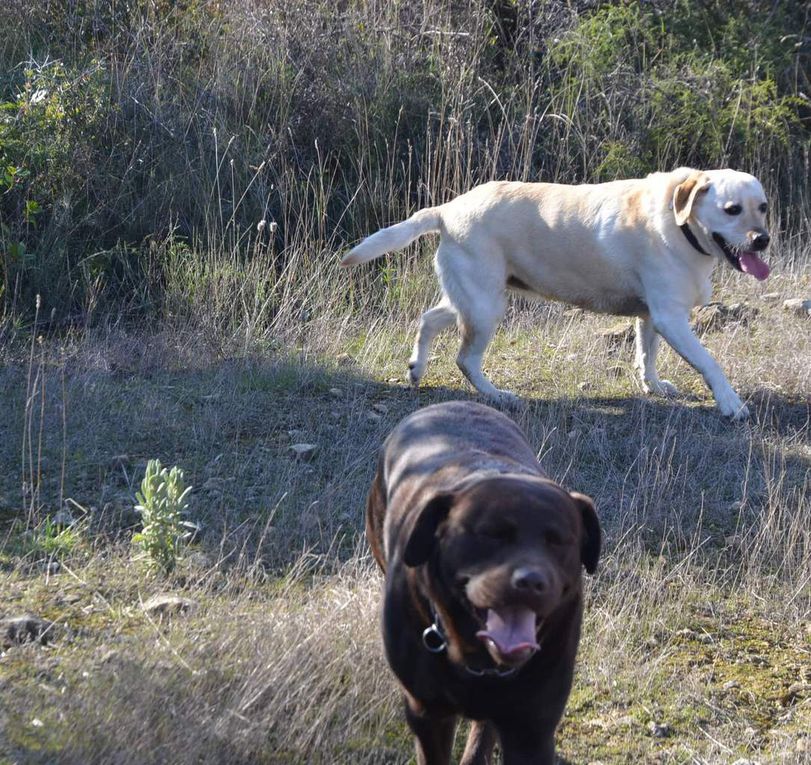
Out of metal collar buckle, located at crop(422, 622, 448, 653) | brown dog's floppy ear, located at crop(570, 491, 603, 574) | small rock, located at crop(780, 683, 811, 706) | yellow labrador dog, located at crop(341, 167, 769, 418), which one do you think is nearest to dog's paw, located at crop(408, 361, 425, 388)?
yellow labrador dog, located at crop(341, 167, 769, 418)

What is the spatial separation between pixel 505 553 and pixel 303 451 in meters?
3.02

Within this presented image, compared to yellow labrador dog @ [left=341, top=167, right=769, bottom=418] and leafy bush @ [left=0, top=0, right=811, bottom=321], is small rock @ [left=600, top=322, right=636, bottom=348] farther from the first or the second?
leafy bush @ [left=0, top=0, right=811, bottom=321]

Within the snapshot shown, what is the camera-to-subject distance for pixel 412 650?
2670 millimetres

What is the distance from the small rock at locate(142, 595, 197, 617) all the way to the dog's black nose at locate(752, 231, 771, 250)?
3.59 m

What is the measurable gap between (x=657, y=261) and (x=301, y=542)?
2.72 m

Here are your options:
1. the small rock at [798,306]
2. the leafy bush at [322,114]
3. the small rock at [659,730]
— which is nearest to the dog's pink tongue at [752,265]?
the small rock at [798,306]

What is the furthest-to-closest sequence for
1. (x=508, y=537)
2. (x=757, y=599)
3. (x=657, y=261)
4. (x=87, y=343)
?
(x=87, y=343)
(x=657, y=261)
(x=757, y=599)
(x=508, y=537)

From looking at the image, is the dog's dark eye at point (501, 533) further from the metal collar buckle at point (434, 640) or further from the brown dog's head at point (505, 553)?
the metal collar buckle at point (434, 640)

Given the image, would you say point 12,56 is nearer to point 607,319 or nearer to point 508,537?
point 607,319

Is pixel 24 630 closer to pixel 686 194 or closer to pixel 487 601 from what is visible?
pixel 487 601

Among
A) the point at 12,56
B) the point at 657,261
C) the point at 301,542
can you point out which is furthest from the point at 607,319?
the point at 12,56

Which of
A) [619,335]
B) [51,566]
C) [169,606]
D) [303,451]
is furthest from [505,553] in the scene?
[619,335]

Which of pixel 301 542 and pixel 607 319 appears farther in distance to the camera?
pixel 607 319

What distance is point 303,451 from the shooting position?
5.30 metres
